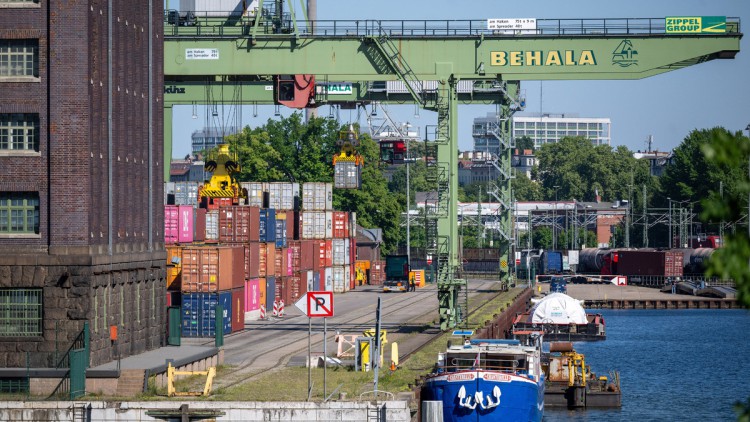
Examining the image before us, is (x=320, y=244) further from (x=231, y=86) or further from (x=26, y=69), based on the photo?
(x=26, y=69)

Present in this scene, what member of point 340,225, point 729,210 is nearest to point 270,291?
point 340,225

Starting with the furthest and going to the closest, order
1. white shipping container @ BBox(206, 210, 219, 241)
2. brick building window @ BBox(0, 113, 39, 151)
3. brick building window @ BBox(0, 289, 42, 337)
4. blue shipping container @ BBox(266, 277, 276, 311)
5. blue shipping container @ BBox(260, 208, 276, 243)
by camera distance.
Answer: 1. blue shipping container @ BBox(266, 277, 276, 311)
2. blue shipping container @ BBox(260, 208, 276, 243)
3. white shipping container @ BBox(206, 210, 219, 241)
4. brick building window @ BBox(0, 113, 39, 151)
5. brick building window @ BBox(0, 289, 42, 337)

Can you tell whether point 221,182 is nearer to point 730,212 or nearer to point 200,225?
point 200,225

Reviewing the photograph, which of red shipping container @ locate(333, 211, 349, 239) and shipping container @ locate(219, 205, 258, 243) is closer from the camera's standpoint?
shipping container @ locate(219, 205, 258, 243)

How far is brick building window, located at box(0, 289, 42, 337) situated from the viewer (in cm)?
3662

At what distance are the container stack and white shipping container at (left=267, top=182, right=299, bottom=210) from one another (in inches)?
3.2

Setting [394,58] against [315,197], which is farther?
[315,197]

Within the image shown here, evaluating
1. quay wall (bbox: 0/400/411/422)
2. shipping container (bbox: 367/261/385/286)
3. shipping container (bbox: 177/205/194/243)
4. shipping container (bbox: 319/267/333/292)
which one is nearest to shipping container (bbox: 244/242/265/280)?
shipping container (bbox: 177/205/194/243)

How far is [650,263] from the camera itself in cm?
14800

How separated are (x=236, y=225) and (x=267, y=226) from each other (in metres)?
5.07

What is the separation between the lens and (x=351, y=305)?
288 feet

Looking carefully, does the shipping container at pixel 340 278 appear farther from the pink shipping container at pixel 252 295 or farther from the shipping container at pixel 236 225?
the shipping container at pixel 236 225

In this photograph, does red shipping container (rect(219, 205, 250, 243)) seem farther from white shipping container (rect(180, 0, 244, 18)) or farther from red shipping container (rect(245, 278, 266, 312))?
white shipping container (rect(180, 0, 244, 18))

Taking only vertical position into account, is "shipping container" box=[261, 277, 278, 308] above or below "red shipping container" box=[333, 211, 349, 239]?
below
